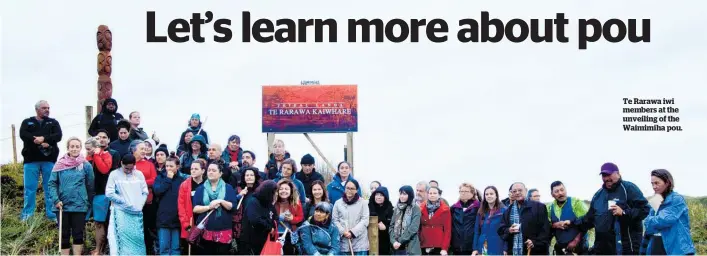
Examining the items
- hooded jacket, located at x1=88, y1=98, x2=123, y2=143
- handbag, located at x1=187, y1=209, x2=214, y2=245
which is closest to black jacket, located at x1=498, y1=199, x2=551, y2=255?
handbag, located at x1=187, y1=209, x2=214, y2=245

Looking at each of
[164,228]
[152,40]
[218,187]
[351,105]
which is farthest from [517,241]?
[351,105]

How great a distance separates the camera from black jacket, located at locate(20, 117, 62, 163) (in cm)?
1391

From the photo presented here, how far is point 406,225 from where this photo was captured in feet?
38.4

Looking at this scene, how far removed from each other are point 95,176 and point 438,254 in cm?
509

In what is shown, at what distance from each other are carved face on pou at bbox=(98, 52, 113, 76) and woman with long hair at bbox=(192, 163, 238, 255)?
7.89 metres

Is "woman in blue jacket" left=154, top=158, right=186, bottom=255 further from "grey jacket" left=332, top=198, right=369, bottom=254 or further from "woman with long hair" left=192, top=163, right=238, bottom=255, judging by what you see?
"grey jacket" left=332, top=198, right=369, bottom=254

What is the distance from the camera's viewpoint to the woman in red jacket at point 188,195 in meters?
11.4

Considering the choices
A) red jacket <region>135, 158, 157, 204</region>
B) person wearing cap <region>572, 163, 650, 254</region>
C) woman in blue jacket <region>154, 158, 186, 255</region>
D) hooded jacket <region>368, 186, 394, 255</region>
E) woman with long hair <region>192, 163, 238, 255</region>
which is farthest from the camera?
red jacket <region>135, 158, 157, 204</region>

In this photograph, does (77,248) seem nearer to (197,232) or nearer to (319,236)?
(197,232)

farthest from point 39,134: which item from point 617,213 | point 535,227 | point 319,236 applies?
point 617,213

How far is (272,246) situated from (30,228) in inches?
237

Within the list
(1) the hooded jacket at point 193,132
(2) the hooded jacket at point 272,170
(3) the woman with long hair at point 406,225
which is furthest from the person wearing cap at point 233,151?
(3) the woman with long hair at point 406,225

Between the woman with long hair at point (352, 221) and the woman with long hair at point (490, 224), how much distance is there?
1528 millimetres

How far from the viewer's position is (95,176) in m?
12.5
